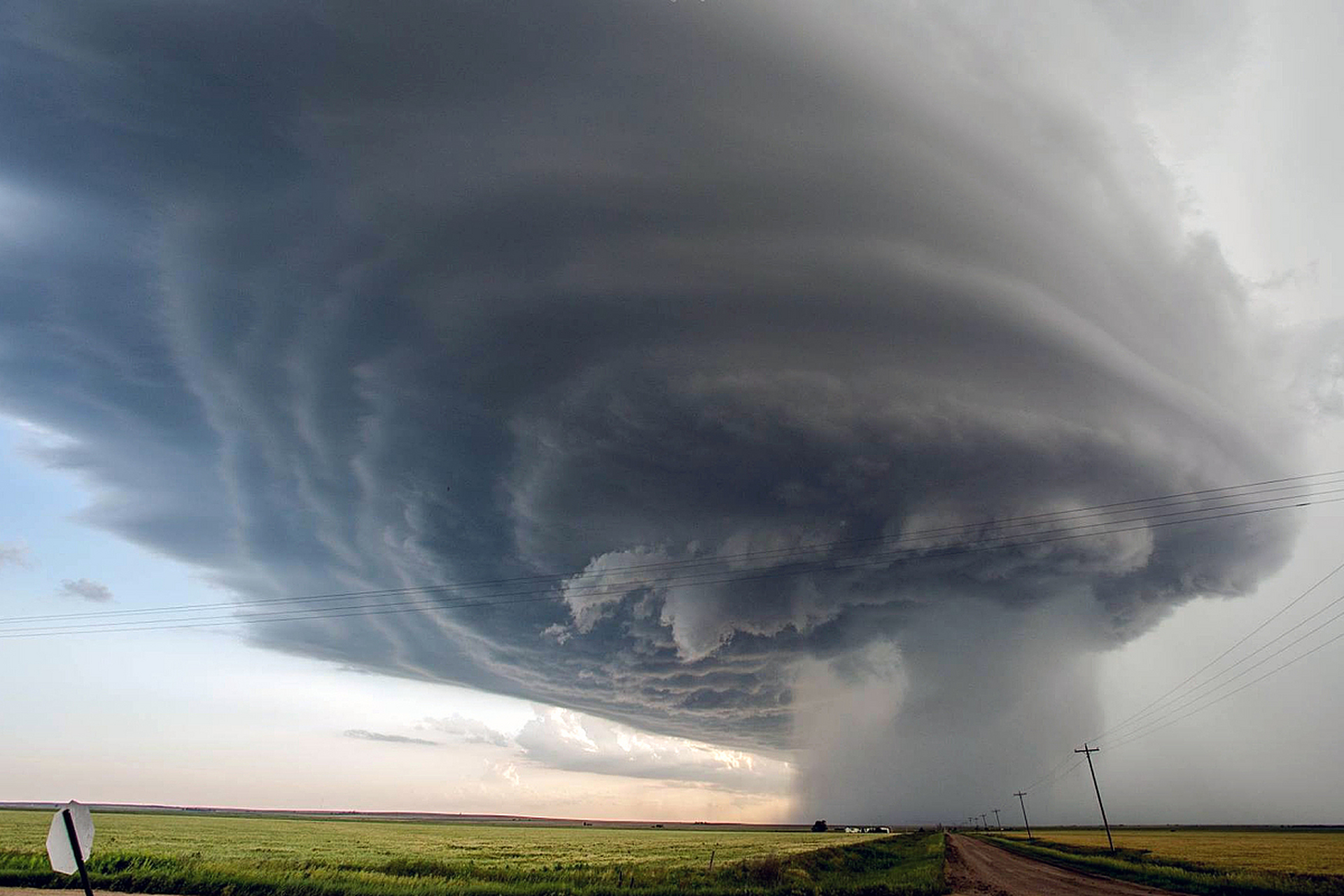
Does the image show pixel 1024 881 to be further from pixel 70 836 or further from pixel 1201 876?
pixel 70 836

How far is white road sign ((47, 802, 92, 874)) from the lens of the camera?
48.7ft

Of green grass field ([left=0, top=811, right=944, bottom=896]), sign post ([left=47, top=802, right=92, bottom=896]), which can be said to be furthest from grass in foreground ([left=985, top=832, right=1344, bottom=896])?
sign post ([left=47, top=802, right=92, bottom=896])

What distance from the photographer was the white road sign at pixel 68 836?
1484 centimetres

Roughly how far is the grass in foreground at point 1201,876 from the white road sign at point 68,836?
191 ft

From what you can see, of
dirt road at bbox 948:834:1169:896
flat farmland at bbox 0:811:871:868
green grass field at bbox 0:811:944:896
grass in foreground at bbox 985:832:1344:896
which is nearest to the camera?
green grass field at bbox 0:811:944:896

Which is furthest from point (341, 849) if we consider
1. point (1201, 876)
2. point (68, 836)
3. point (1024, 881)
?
point (1201, 876)

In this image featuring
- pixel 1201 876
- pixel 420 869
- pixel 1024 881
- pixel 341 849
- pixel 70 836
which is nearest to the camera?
pixel 70 836

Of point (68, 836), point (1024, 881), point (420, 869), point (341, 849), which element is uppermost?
point (68, 836)

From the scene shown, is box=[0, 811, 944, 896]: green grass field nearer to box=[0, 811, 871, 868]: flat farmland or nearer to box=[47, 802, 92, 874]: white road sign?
box=[0, 811, 871, 868]: flat farmland

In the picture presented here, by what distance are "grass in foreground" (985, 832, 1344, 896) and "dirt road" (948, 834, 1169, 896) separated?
2.86 m

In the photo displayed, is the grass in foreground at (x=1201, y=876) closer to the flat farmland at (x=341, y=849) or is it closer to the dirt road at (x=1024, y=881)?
the dirt road at (x=1024, y=881)

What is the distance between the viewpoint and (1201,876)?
52.2m

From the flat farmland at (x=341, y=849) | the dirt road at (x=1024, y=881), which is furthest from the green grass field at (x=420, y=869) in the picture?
the dirt road at (x=1024, y=881)

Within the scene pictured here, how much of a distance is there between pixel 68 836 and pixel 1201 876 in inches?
2763
